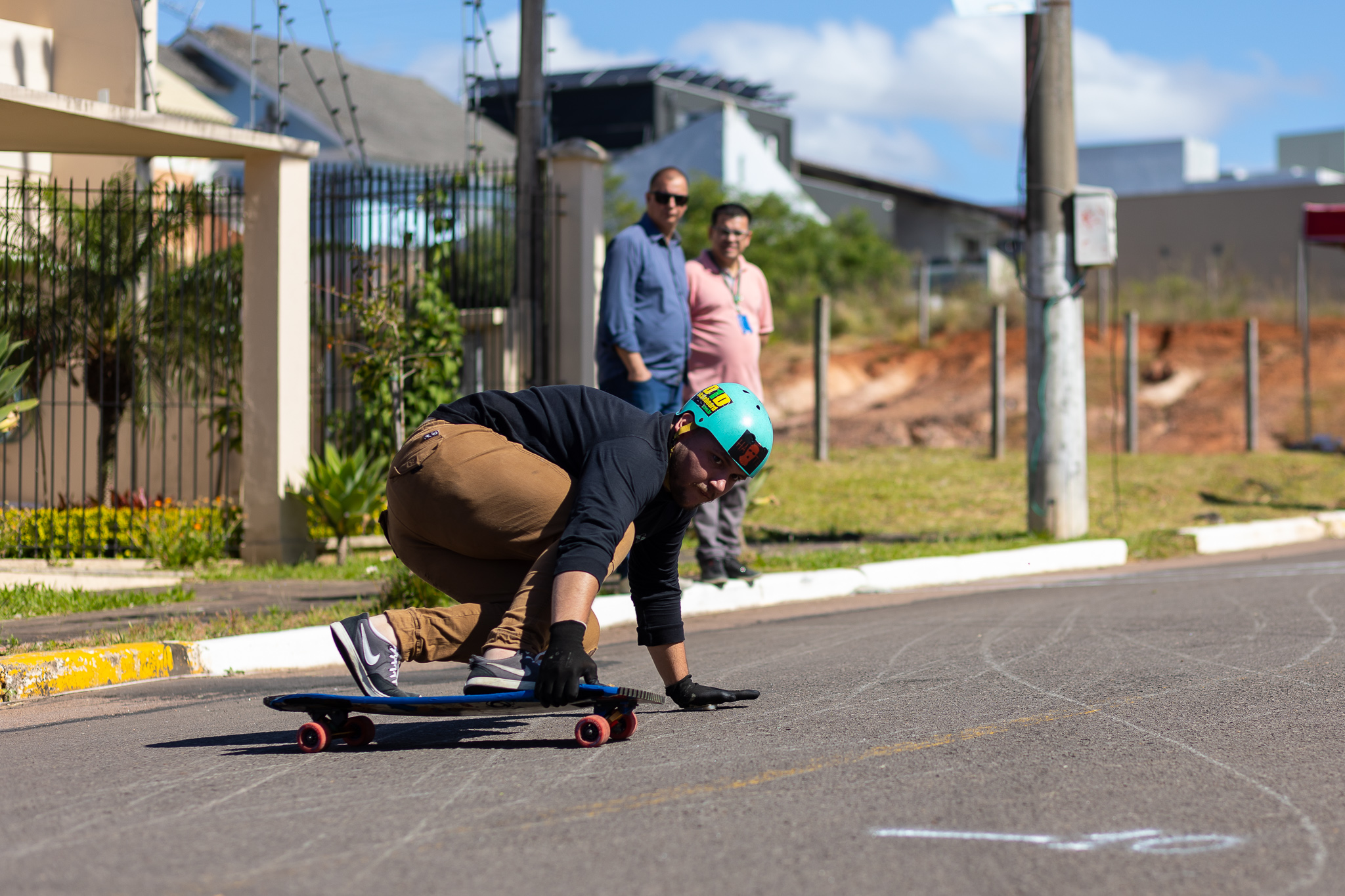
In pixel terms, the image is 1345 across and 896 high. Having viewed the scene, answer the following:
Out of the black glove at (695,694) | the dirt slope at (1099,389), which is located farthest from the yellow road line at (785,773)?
the dirt slope at (1099,389)

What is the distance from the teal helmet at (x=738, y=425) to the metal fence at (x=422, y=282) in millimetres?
6312

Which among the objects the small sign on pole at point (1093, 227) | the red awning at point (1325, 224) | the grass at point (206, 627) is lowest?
the grass at point (206, 627)

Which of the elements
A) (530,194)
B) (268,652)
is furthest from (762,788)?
(530,194)

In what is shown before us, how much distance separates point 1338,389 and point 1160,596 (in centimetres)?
2084

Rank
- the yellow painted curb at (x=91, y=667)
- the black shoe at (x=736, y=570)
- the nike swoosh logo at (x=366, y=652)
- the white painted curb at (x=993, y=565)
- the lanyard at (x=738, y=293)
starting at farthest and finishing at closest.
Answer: the white painted curb at (x=993, y=565) < the black shoe at (x=736, y=570) < the lanyard at (x=738, y=293) < the yellow painted curb at (x=91, y=667) < the nike swoosh logo at (x=366, y=652)

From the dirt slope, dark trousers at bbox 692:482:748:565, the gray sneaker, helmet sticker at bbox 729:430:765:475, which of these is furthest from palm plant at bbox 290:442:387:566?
the dirt slope

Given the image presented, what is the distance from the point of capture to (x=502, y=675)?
4.26 metres

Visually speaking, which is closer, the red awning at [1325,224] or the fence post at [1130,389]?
the red awning at [1325,224]

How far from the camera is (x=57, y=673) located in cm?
600

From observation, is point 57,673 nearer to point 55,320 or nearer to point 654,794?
point 654,794

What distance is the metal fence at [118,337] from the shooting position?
10.4 m

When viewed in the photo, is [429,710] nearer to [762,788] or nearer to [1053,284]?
[762,788]

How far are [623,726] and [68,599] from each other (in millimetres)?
4845

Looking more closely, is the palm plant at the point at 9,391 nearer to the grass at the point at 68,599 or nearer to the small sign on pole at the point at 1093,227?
the grass at the point at 68,599
